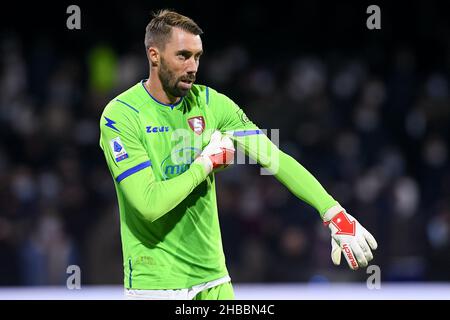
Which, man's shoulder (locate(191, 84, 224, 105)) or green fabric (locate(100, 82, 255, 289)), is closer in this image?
green fabric (locate(100, 82, 255, 289))

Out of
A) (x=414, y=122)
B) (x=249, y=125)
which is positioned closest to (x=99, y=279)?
(x=414, y=122)

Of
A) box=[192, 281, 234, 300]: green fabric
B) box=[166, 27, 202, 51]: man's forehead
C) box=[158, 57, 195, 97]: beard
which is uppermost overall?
box=[166, 27, 202, 51]: man's forehead

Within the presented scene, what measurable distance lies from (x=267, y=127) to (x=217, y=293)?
613 centimetres

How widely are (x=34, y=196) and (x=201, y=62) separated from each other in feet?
10.6

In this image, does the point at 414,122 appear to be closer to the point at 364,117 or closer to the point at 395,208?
the point at 364,117

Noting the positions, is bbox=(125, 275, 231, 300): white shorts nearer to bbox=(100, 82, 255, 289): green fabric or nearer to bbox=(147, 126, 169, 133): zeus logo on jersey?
bbox=(100, 82, 255, 289): green fabric

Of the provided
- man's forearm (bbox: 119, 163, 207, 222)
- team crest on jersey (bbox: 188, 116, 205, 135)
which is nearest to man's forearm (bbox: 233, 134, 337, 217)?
team crest on jersey (bbox: 188, 116, 205, 135)

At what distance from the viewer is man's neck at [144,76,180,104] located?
4.64 metres

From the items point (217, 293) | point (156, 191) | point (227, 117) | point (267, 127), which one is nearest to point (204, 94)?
point (227, 117)

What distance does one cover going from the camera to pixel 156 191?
433 centimetres

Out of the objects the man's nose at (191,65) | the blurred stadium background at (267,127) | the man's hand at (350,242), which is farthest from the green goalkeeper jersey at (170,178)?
the blurred stadium background at (267,127)

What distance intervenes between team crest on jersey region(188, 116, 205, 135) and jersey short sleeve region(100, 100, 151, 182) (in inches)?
11.5

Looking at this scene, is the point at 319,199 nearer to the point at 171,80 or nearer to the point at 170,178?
the point at 170,178

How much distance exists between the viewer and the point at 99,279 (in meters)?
9.61
